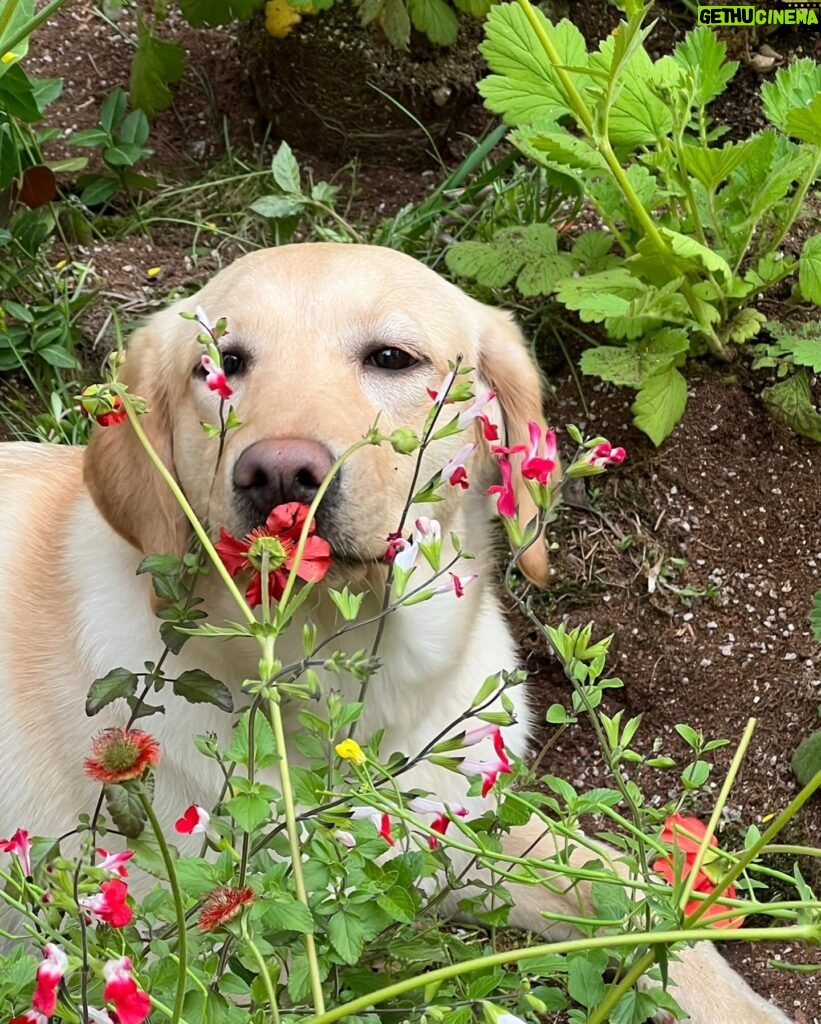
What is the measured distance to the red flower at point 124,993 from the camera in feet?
2.73

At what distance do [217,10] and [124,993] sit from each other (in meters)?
2.75

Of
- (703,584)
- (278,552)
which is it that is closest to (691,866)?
(278,552)

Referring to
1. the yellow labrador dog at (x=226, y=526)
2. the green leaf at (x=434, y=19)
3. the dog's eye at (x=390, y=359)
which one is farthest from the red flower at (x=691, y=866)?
the green leaf at (x=434, y=19)

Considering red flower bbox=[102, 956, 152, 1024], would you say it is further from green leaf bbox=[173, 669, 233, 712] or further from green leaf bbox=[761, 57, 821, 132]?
green leaf bbox=[761, 57, 821, 132]

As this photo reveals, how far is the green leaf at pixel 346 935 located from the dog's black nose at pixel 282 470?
508mm

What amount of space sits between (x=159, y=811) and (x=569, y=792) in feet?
2.80

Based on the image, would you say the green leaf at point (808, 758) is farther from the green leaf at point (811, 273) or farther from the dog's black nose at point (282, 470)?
the dog's black nose at point (282, 470)

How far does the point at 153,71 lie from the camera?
3.28 metres

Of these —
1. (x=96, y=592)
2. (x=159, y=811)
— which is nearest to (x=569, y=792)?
(x=159, y=811)

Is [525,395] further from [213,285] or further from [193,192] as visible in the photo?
[193,192]

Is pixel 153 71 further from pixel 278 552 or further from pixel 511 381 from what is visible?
pixel 278 552

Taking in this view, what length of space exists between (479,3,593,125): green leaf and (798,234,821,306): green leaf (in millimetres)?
571

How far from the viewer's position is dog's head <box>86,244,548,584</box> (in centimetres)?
154

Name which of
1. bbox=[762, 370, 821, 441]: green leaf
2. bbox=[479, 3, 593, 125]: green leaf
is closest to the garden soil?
bbox=[762, 370, 821, 441]: green leaf
